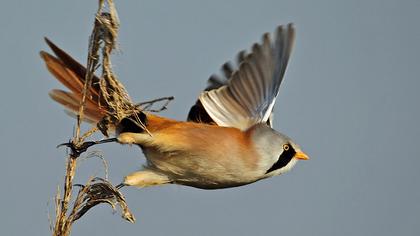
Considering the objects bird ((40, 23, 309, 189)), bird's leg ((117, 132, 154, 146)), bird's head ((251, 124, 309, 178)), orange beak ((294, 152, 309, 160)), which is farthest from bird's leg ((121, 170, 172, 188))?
orange beak ((294, 152, 309, 160))

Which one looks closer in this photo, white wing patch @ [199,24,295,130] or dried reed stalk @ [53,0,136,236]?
dried reed stalk @ [53,0,136,236]

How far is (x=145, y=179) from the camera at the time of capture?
483 cm

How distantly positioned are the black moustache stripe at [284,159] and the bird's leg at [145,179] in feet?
2.42

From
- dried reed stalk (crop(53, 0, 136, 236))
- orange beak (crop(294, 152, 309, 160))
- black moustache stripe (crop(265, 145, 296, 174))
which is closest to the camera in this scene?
dried reed stalk (crop(53, 0, 136, 236))

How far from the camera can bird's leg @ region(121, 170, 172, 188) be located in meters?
4.82

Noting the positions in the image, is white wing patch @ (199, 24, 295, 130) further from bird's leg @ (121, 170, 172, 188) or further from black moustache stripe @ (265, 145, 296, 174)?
bird's leg @ (121, 170, 172, 188)

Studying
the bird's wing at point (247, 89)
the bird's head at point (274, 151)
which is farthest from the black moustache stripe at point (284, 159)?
the bird's wing at point (247, 89)

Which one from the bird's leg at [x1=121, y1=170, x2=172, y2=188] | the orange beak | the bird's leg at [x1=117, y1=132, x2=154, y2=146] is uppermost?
the bird's leg at [x1=117, y1=132, x2=154, y2=146]

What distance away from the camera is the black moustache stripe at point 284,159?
16.0 feet

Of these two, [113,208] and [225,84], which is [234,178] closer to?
[225,84]

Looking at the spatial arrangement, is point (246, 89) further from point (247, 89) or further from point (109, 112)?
point (109, 112)

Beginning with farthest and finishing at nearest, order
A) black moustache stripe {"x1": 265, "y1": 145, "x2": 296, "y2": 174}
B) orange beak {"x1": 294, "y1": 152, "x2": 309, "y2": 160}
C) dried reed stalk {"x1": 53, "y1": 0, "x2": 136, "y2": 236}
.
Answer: orange beak {"x1": 294, "y1": 152, "x2": 309, "y2": 160} < black moustache stripe {"x1": 265, "y1": 145, "x2": 296, "y2": 174} < dried reed stalk {"x1": 53, "y1": 0, "x2": 136, "y2": 236}

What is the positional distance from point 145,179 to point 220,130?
2.04 feet

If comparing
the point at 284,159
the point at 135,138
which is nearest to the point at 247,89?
the point at 284,159
